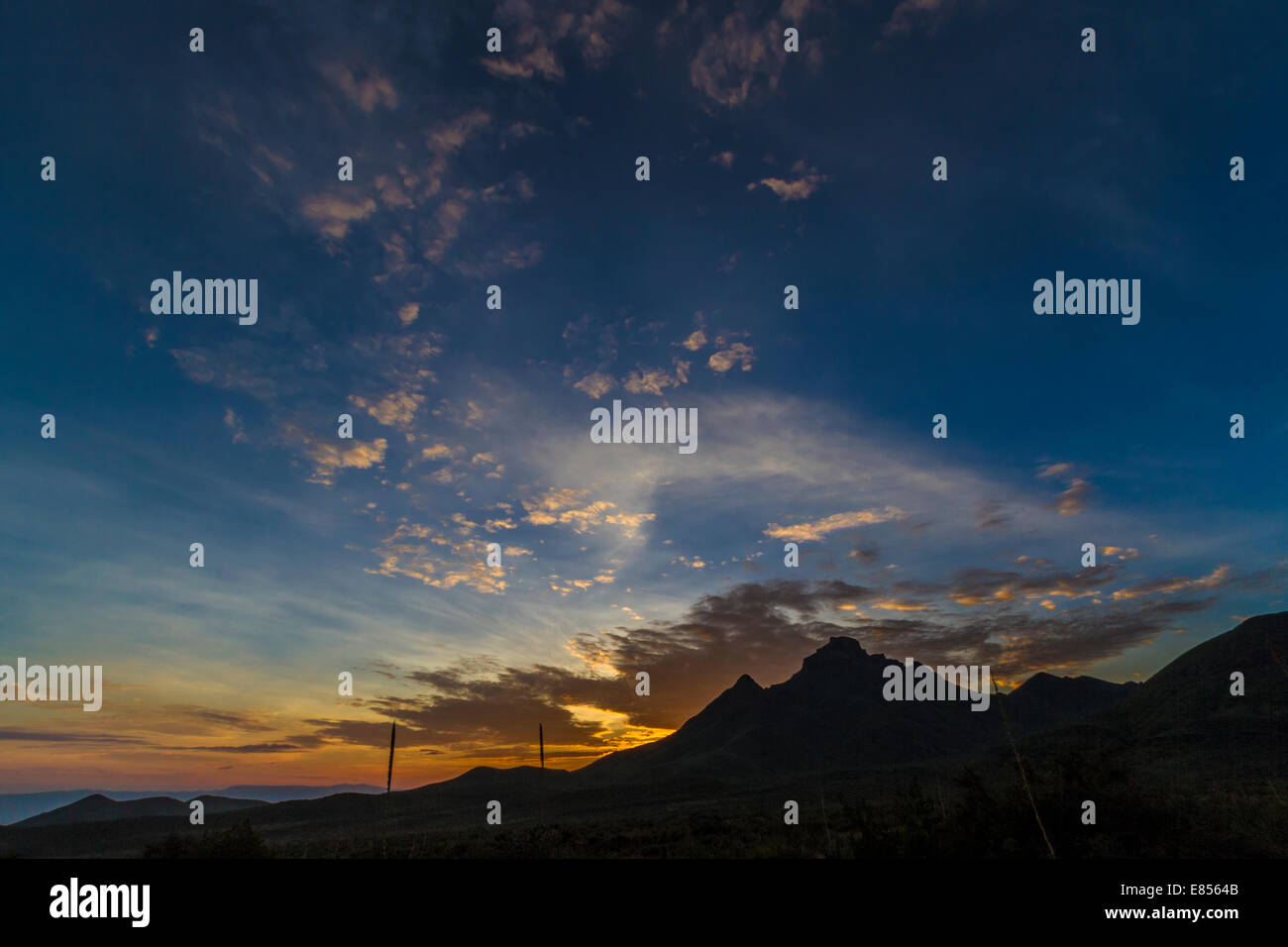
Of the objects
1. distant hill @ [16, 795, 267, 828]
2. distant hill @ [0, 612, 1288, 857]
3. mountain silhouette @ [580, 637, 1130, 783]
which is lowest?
distant hill @ [16, 795, 267, 828]

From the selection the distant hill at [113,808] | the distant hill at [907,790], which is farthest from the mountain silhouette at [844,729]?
the distant hill at [113,808]

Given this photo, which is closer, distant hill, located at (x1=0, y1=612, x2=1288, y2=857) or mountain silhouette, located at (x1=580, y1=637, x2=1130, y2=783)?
distant hill, located at (x1=0, y1=612, x2=1288, y2=857)

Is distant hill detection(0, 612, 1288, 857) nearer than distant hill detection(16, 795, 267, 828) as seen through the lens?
Yes

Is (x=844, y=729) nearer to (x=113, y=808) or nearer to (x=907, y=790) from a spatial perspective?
(x=907, y=790)

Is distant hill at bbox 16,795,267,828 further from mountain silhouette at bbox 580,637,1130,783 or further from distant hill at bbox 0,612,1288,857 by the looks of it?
mountain silhouette at bbox 580,637,1130,783

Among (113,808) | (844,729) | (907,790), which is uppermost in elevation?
(907,790)

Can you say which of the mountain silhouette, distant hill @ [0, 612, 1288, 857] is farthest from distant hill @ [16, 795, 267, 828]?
the mountain silhouette

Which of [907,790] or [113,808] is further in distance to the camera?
[113,808]

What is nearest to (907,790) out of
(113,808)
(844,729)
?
(844,729)

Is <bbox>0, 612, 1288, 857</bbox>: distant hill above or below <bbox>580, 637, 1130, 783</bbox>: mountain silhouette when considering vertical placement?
above

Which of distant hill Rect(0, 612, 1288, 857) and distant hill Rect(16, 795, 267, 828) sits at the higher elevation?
distant hill Rect(0, 612, 1288, 857)
